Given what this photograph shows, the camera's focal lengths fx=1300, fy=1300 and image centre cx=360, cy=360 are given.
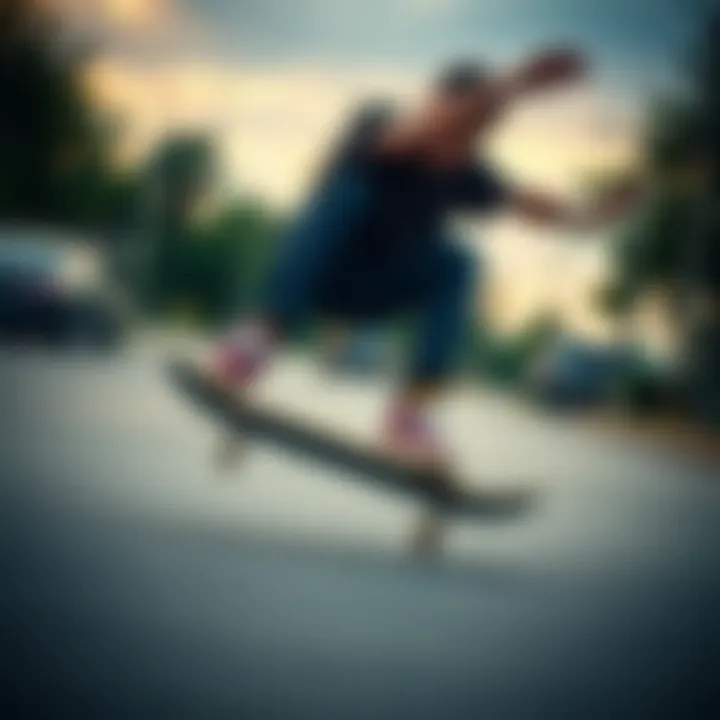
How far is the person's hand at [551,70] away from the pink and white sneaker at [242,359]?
1.30 feet

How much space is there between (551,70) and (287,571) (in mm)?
620

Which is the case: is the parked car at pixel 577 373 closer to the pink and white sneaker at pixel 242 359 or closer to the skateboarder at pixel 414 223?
the skateboarder at pixel 414 223

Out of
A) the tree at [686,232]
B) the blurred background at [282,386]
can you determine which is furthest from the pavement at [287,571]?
the tree at [686,232]

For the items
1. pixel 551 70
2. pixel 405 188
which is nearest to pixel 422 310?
pixel 405 188

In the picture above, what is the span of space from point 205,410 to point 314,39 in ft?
1.39

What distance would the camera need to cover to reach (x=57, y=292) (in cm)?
144

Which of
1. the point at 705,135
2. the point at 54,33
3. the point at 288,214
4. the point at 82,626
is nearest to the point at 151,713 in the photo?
the point at 82,626

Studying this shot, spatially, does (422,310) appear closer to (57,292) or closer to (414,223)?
(414,223)

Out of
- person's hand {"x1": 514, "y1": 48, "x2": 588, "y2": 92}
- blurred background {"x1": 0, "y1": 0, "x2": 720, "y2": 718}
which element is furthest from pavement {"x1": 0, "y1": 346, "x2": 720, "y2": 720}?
person's hand {"x1": 514, "y1": 48, "x2": 588, "y2": 92}

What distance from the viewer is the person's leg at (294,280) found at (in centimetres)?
142

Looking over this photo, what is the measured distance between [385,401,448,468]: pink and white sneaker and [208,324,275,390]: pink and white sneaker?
0.16 metres

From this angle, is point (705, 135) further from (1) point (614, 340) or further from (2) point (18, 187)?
(2) point (18, 187)

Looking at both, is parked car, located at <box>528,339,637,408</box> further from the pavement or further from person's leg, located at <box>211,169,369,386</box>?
person's leg, located at <box>211,169,369,386</box>

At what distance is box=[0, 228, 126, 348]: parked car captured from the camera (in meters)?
1.42
